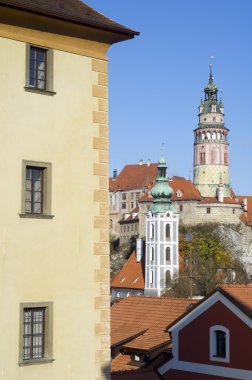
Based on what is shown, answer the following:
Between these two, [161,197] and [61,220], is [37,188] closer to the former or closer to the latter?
[61,220]

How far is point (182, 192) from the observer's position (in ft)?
389

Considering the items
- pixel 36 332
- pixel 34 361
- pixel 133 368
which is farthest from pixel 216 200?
pixel 34 361

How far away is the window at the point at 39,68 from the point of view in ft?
36.2

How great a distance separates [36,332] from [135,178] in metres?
126

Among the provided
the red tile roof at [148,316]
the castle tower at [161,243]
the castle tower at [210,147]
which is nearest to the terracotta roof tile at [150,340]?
the red tile roof at [148,316]

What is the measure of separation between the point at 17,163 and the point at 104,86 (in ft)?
6.08

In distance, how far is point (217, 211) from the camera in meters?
115

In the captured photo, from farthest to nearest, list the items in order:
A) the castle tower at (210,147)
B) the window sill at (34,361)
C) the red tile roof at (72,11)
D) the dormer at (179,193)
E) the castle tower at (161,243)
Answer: the castle tower at (210,147), the dormer at (179,193), the castle tower at (161,243), the red tile roof at (72,11), the window sill at (34,361)

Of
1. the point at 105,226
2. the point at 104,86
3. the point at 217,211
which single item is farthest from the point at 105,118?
the point at 217,211

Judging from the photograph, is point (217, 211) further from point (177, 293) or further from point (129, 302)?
point (129, 302)

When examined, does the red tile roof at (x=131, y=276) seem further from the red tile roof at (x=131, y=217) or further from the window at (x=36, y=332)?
the window at (x=36, y=332)

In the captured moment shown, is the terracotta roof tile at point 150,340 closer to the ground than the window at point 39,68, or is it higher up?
closer to the ground

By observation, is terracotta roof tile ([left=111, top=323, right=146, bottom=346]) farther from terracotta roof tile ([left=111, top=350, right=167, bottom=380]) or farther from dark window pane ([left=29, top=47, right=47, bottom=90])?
dark window pane ([left=29, top=47, right=47, bottom=90])

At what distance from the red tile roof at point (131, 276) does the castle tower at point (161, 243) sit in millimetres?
2265
